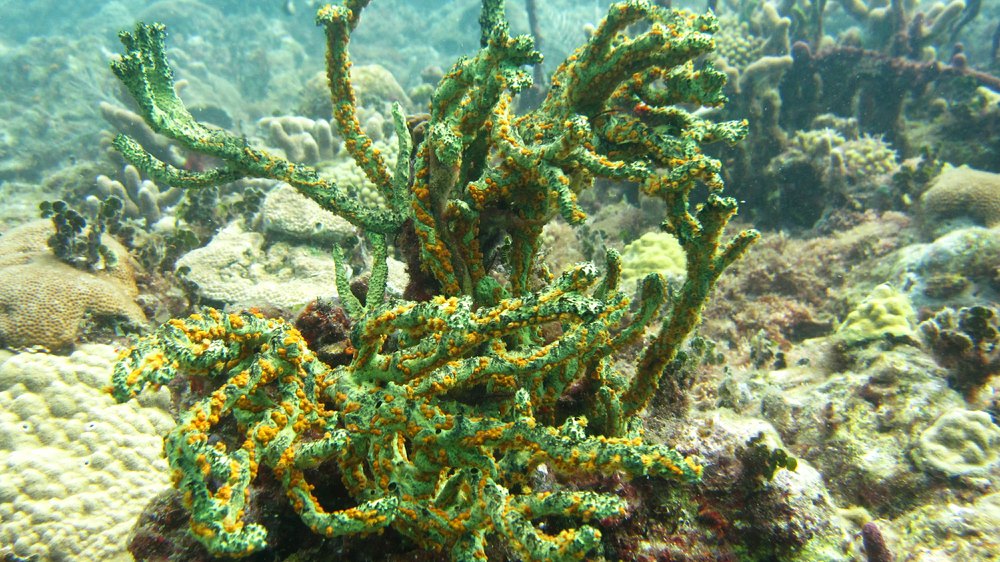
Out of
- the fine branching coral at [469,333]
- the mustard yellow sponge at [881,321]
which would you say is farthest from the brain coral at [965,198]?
the fine branching coral at [469,333]

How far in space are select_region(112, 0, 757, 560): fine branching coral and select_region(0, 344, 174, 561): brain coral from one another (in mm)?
1745

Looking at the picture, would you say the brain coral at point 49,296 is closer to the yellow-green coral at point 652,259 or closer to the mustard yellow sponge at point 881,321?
the yellow-green coral at point 652,259

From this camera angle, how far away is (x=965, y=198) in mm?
6609

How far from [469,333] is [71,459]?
341cm

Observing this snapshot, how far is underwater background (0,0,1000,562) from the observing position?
7.18 feet

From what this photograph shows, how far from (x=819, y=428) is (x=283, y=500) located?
405 centimetres

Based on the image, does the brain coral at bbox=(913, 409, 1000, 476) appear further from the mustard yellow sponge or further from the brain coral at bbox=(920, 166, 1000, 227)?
the brain coral at bbox=(920, 166, 1000, 227)

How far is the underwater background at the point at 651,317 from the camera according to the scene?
2.19 m

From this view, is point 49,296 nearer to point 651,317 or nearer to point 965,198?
point 651,317

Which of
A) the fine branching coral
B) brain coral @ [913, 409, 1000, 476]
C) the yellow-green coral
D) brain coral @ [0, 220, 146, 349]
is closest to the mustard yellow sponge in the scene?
brain coral @ [913, 409, 1000, 476]

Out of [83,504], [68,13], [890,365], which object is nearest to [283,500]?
[83,504]

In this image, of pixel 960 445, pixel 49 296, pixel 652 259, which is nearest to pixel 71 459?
pixel 49 296

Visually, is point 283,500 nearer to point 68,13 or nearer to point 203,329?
point 203,329

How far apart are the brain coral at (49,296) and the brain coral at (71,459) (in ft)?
4.08
